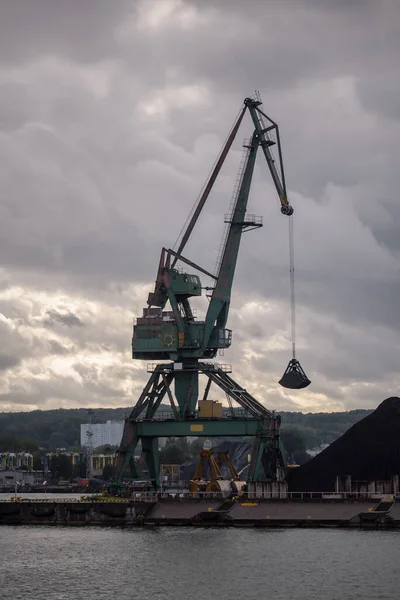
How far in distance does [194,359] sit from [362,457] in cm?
2030

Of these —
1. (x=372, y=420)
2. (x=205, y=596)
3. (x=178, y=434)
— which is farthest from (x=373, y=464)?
(x=205, y=596)

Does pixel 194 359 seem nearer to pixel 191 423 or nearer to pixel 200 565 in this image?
pixel 191 423

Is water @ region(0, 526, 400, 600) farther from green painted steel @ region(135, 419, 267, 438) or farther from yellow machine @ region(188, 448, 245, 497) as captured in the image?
green painted steel @ region(135, 419, 267, 438)

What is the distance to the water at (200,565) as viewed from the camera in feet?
229

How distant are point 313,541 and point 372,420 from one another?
29402 millimetres

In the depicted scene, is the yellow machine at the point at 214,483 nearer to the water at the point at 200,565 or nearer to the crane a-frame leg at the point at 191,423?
the crane a-frame leg at the point at 191,423

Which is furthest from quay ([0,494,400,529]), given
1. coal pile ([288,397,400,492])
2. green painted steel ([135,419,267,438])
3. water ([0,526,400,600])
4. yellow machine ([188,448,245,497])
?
coal pile ([288,397,400,492])

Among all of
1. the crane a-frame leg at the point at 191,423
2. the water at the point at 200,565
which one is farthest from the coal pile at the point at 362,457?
the water at the point at 200,565

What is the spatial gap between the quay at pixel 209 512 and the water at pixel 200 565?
2734mm

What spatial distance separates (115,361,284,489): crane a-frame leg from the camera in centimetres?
11956

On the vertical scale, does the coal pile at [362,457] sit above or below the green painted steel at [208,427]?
below

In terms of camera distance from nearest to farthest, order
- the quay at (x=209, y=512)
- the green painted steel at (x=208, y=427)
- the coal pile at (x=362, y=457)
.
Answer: the quay at (x=209, y=512), the coal pile at (x=362, y=457), the green painted steel at (x=208, y=427)

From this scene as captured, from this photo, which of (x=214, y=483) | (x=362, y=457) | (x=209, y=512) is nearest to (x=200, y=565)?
(x=209, y=512)

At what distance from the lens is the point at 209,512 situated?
10494cm
